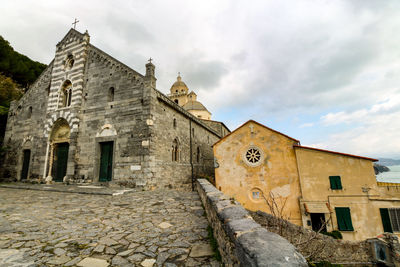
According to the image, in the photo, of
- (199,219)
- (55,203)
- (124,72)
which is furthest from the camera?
(124,72)

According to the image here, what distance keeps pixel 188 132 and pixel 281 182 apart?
762 cm

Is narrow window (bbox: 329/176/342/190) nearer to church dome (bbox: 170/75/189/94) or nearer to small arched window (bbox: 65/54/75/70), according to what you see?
small arched window (bbox: 65/54/75/70)

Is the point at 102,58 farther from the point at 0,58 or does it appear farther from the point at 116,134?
the point at 0,58

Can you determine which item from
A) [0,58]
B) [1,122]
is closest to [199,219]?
[1,122]

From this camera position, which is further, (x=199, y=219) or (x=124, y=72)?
(x=124, y=72)

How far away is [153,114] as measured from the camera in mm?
10094

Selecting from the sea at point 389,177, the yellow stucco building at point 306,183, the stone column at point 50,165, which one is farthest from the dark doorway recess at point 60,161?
the sea at point 389,177

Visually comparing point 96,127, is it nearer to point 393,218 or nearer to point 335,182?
point 335,182

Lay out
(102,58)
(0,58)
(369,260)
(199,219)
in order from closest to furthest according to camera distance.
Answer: (199,219)
(369,260)
(102,58)
(0,58)

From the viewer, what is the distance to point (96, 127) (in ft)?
36.2

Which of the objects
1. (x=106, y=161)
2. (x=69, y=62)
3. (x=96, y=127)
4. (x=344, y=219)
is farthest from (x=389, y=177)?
(x=69, y=62)

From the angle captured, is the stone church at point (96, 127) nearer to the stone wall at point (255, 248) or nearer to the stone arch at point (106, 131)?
the stone arch at point (106, 131)

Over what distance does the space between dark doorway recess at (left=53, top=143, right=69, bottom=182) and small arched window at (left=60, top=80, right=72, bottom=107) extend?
113 inches

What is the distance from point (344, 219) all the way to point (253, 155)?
19.6 feet
